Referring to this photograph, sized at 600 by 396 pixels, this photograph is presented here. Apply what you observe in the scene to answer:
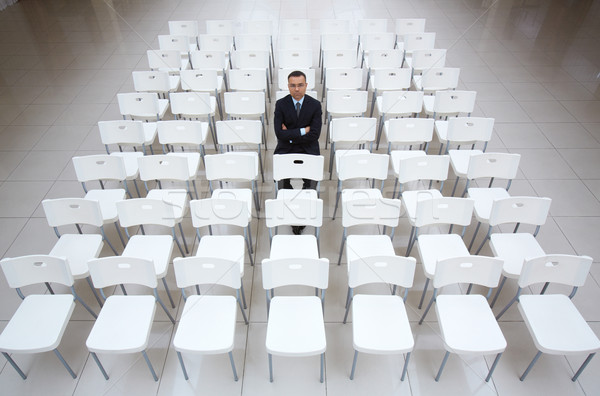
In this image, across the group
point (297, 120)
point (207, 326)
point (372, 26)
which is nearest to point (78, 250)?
point (207, 326)

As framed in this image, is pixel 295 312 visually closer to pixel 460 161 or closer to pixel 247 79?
pixel 460 161

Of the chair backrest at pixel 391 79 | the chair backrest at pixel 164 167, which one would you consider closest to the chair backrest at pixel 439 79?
the chair backrest at pixel 391 79

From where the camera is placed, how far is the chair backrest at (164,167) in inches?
148

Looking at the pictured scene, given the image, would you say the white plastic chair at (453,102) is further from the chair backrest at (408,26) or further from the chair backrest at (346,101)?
the chair backrest at (408,26)

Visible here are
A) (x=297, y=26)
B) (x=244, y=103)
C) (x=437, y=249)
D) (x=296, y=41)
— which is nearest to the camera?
(x=437, y=249)

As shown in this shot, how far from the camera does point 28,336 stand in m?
2.65

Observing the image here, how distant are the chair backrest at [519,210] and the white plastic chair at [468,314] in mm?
744

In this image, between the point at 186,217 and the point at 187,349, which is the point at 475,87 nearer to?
the point at 186,217

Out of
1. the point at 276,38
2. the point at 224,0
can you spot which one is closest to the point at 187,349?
the point at 276,38

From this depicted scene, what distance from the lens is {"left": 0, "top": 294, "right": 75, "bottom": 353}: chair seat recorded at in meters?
2.59

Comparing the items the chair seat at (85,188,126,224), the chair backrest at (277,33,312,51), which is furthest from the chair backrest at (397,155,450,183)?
the chair backrest at (277,33,312,51)

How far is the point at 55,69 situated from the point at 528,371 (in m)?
8.71

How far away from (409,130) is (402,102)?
2.11 feet

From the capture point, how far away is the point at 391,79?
5.23m
